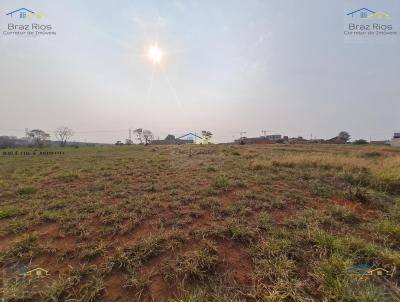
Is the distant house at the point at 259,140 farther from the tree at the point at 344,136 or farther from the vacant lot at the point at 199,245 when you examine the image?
the vacant lot at the point at 199,245

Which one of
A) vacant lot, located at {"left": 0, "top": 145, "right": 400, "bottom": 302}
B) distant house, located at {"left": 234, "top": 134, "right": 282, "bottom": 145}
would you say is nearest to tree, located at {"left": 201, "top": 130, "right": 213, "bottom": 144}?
distant house, located at {"left": 234, "top": 134, "right": 282, "bottom": 145}

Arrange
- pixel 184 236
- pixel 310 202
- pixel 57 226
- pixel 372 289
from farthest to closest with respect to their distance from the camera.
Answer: pixel 310 202, pixel 57 226, pixel 184 236, pixel 372 289

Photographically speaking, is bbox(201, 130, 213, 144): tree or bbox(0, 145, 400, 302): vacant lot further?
bbox(201, 130, 213, 144): tree

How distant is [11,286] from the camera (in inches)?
70.9

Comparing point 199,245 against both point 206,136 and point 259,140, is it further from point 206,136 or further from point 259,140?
point 259,140

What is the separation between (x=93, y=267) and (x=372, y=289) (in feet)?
9.18

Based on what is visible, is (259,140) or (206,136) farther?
(259,140)

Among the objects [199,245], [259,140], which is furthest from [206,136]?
[199,245]

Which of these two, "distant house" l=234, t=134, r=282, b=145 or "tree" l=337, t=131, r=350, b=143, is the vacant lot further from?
"tree" l=337, t=131, r=350, b=143

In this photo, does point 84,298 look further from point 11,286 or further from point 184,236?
point 184,236

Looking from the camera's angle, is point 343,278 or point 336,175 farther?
point 336,175

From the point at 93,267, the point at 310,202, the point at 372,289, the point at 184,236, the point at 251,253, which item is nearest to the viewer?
the point at 372,289

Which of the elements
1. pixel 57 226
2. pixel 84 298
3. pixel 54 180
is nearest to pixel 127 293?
pixel 84 298

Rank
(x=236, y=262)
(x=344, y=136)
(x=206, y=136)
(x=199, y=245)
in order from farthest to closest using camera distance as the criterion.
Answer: (x=344, y=136)
(x=206, y=136)
(x=199, y=245)
(x=236, y=262)
